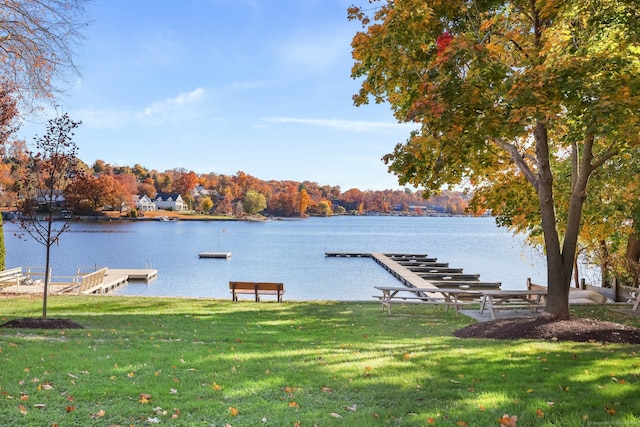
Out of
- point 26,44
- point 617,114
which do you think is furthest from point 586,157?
point 26,44

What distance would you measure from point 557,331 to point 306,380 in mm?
5788

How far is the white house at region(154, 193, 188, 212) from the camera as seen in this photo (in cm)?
16162

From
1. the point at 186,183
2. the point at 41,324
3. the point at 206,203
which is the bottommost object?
the point at 41,324

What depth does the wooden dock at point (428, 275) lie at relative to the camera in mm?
31156

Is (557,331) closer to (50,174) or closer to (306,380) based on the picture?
(306,380)

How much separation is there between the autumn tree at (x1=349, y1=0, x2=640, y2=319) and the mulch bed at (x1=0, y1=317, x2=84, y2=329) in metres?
7.72

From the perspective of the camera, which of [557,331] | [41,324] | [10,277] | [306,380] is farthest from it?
[10,277]

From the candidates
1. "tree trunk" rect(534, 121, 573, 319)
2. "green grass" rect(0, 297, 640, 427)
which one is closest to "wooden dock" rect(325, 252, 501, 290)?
"tree trunk" rect(534, 121, 573, 319)

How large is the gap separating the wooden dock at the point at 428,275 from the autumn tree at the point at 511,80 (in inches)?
700

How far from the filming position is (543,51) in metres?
9.09

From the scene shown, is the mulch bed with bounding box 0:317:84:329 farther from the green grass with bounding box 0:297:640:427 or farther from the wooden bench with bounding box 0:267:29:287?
the wooden bench with bounding box 0:267:29:287

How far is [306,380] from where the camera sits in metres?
5.80

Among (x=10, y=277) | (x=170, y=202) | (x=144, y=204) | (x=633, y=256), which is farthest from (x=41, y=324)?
(x=170, y=202)

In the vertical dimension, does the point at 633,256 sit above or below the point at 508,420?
above
